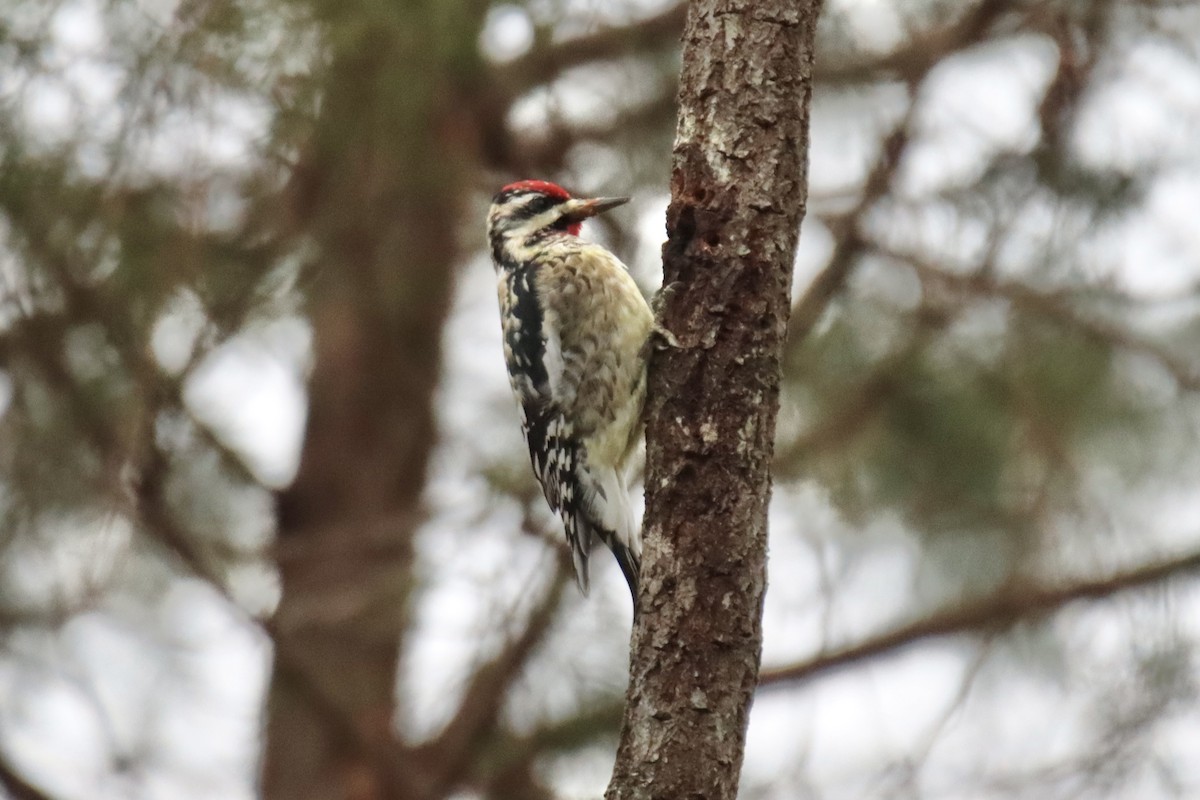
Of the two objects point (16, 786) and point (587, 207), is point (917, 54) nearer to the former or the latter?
point (587, 207)

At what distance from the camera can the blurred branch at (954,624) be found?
4.16m

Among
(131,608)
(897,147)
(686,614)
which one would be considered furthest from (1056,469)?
(131,608)

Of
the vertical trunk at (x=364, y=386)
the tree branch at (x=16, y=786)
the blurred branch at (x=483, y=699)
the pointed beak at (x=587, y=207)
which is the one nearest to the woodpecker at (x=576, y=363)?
the pointed beak at (x=587, y=207)

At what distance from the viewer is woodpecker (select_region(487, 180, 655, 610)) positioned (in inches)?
146

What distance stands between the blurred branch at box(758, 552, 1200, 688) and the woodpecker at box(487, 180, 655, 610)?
81 cm

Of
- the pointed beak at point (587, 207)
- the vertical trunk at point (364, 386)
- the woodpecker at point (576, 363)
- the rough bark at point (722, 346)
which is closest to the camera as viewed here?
the rough bark at point (722, 346)

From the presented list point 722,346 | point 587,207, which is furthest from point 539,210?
point 722,346

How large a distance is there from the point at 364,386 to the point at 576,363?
214 cm

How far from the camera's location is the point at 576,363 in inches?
151

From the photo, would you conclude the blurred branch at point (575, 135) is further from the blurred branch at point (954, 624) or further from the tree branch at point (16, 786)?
the tree branch at point (16, 786)

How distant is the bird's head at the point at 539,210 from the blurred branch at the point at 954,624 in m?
1.40

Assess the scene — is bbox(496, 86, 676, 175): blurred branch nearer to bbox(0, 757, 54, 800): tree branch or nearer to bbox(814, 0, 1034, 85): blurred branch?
bbox(814, 0, 1034, 85): blurred branch

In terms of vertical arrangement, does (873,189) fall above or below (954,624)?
above

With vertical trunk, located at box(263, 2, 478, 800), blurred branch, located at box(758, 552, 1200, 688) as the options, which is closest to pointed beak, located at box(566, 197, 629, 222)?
vertical trunk, located at box(263, 2, 478, 800)
